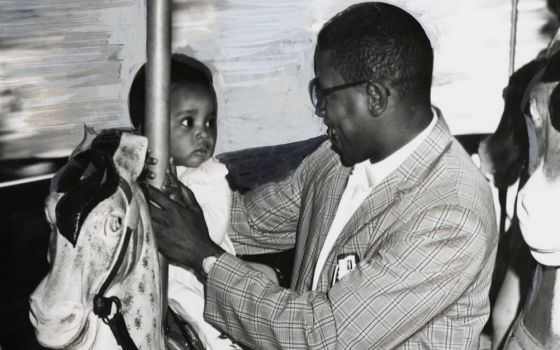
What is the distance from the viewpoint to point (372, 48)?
2.19 m

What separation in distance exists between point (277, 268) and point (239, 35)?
0.73 metres

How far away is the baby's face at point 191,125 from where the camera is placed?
7.47 ft

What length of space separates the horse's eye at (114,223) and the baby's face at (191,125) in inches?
22.4

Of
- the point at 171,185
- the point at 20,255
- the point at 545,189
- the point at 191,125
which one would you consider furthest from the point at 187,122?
the point at 545,189

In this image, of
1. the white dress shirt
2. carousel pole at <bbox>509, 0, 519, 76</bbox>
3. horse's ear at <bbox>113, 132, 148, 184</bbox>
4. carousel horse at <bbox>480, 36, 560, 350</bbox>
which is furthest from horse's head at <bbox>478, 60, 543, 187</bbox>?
horse's ear at <bbox>113, 132, 148, 184</bbox>

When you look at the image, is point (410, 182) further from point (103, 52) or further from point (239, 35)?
point (103, 52)

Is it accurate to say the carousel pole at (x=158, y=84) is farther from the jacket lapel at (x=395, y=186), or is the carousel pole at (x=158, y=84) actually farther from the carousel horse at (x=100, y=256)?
the jacket lapel at (x=395, y=186)

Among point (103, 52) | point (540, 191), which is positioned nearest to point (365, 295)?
point (540, 191)

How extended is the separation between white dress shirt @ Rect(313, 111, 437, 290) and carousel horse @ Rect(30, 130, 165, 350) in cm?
65

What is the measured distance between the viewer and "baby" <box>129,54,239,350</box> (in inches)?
90.2

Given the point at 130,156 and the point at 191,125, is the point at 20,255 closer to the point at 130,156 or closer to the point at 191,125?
the point at 191,125

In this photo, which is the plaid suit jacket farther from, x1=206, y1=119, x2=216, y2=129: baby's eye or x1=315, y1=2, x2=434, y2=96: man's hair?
x1=206, y1=119, x2=216, y2=129: baby's eye

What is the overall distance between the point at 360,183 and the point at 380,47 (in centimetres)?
41

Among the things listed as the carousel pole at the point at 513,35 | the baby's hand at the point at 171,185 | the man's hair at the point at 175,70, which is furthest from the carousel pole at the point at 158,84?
the carousel pole at the point at 513,35
